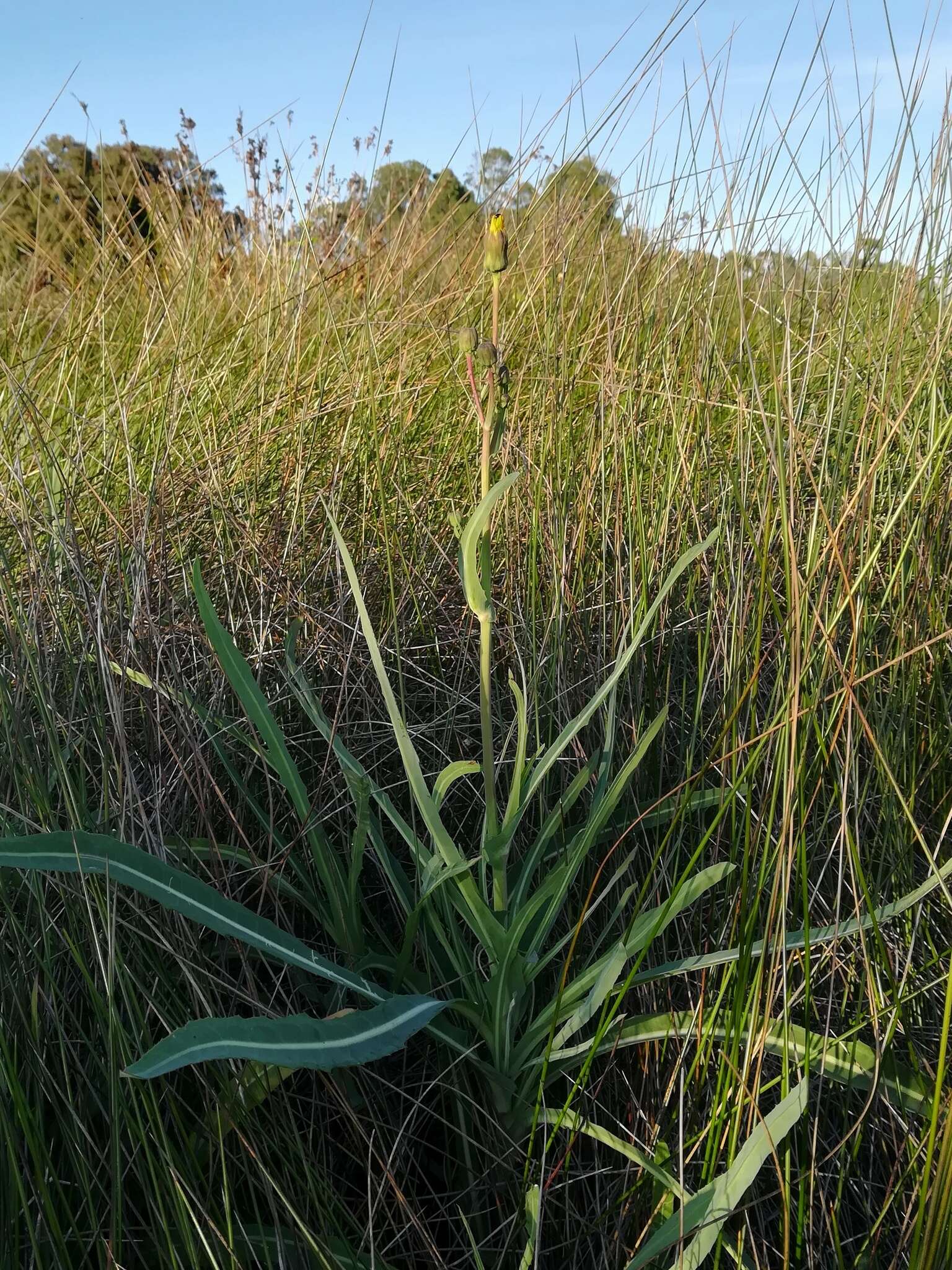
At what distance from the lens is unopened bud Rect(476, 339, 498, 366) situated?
29.8 inches

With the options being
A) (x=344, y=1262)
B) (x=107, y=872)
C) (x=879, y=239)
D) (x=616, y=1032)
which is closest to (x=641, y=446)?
(x=879, y=239)

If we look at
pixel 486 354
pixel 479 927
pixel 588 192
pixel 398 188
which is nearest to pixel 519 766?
pixel 479 927

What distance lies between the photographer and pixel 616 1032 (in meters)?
0.85

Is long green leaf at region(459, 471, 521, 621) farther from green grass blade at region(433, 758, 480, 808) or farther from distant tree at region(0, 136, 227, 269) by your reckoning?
distant tree at region(0, 136, 227, 269)

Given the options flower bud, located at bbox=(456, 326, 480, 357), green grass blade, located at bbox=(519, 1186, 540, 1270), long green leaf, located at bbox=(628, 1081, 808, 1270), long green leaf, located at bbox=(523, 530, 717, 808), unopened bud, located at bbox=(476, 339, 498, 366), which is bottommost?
green grass blade, located at bbox=(519, 1186, 540, 1270)

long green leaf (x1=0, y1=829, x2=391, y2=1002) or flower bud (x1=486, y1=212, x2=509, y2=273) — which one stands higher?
flower bud (x1=486, y1=212, x2=509, y2=273)

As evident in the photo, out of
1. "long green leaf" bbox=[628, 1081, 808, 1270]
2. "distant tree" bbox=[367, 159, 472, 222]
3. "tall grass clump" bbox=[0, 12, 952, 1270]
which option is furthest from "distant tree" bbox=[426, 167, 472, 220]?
"long green leaf" bbox=[628, 1081, 808, 1270]

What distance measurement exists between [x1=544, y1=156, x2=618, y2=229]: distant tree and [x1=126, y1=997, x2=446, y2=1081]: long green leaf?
133cm

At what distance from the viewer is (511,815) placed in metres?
0.81

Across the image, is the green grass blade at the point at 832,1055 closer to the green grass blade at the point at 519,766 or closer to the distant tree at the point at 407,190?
the green grass blade at the point at 519,766

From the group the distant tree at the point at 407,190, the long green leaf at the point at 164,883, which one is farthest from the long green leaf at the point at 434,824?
the distant tree at the point at 407,190

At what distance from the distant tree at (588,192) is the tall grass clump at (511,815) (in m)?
0.05

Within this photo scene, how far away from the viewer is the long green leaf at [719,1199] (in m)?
0.68

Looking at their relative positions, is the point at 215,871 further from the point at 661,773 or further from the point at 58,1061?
the point at 661,773
